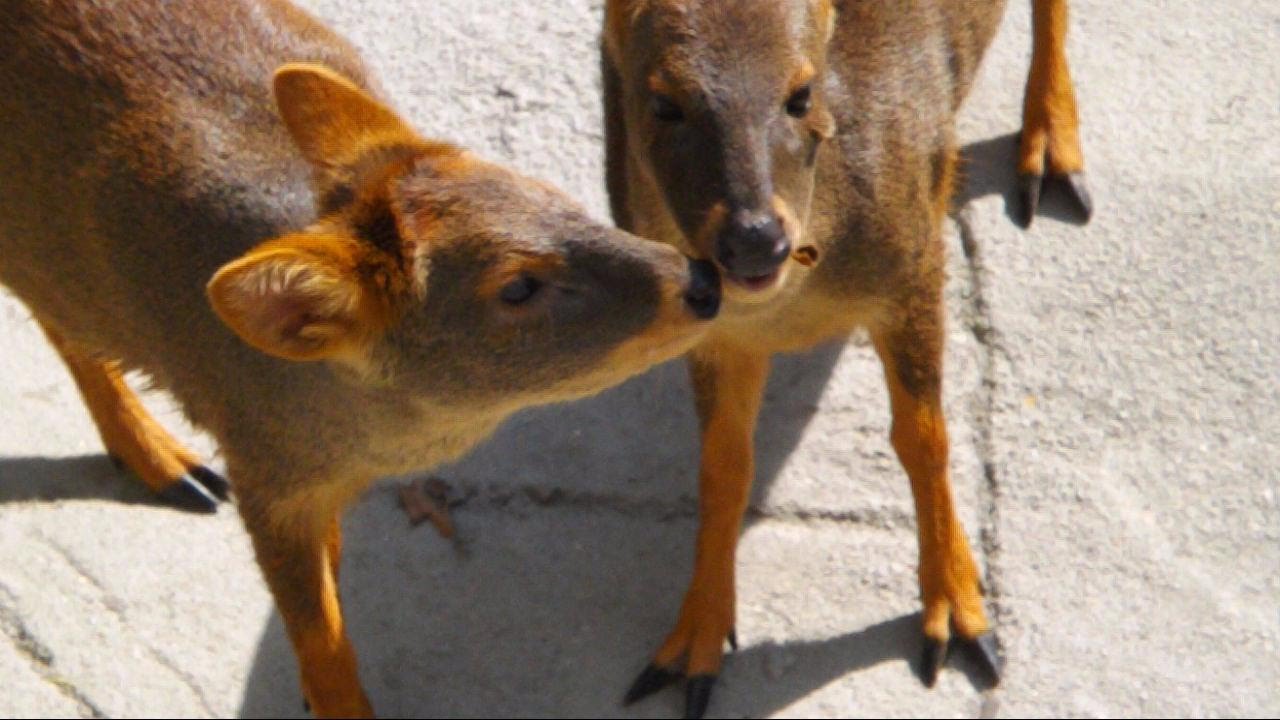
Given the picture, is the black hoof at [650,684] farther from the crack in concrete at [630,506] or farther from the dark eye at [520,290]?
the dark eye at [520,290]

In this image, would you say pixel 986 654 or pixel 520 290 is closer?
pixel 520 290

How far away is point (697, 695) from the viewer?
488cm

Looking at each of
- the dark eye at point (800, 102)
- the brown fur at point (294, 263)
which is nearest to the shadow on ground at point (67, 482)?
the brown fur at point (294, 263)

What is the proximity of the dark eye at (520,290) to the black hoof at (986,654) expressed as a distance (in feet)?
5.76

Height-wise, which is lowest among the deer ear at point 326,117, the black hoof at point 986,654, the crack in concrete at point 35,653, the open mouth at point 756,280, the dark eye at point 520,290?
the black hoof at point 986,654

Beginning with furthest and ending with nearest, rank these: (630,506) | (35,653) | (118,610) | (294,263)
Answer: (630,506) → (118,610) → (35,653) → (294,263)

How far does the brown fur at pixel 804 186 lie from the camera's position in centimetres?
395

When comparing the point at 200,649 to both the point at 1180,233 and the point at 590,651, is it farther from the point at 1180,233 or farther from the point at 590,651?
the point at 1180,233

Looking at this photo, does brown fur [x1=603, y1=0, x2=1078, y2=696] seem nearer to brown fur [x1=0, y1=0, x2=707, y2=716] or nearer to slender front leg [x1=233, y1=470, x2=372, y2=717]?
brown fur [x1=0, y1=0, x2=707, y2=716]

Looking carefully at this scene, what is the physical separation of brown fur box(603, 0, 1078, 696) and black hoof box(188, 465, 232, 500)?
152 cm

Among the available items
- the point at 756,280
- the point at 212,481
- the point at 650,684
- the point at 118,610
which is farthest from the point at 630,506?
the point at 756,280

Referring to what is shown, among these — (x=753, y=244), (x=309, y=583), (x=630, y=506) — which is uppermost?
(x=753, y=244)

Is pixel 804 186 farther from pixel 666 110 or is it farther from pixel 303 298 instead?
pixel 303 298

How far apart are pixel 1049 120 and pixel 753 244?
7.97 ft
